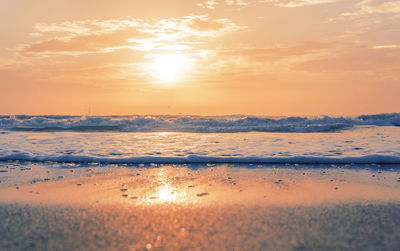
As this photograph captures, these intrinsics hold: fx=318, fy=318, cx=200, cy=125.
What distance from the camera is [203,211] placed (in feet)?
12.4

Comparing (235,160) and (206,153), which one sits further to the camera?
(206,153)

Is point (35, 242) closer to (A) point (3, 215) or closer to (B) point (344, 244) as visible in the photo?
(A) point (3, 215)

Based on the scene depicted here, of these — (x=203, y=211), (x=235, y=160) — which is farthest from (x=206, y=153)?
(x=203, y=211)

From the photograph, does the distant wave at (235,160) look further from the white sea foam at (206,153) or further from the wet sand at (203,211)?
the wet sand at (203,211)

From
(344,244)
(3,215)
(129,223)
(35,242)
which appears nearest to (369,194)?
(344,244)

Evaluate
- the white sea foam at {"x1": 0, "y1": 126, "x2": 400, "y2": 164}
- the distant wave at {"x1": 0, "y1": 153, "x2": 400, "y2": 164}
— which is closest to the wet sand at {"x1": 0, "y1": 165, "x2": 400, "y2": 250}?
the distant wave at {"x1": 0, "y1": 153, "x2": 400, "y2": 164}

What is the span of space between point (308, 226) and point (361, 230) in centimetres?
50

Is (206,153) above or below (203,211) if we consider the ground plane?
above

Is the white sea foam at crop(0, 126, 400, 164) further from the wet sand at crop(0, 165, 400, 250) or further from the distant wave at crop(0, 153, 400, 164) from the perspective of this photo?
the wet sand at crop(0, 165, 400, 250)

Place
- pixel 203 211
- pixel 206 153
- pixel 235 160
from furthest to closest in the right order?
pixel 206 153 → pixel 235 160 → pixel 203 211

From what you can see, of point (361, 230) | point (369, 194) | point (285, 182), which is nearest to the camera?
point (361, 230)

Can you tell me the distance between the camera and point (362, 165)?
6934 mm

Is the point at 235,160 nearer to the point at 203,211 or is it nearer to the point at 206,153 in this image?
the point at 206,153

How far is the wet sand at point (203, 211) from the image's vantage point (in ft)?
9.46
